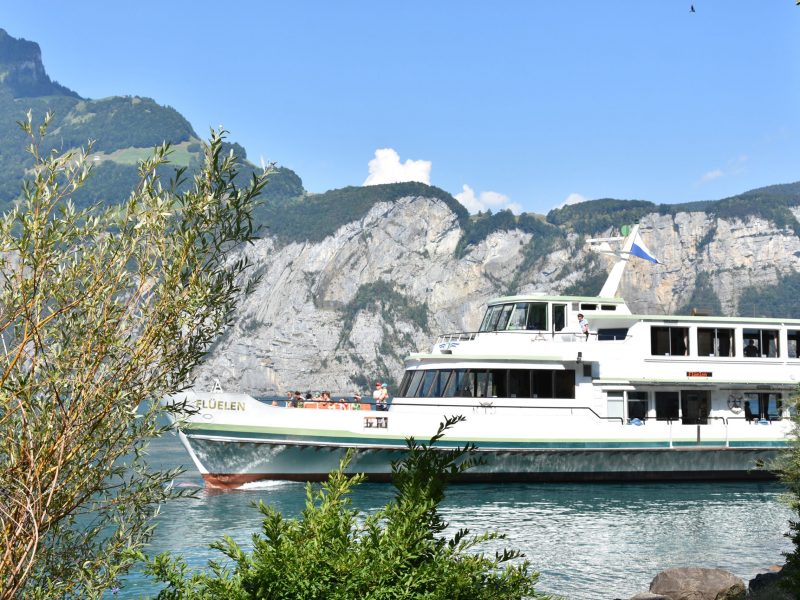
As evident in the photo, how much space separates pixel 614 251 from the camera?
35344 mm

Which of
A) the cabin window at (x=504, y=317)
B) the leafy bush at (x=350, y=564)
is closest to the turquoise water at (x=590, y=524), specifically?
the cabin window at (x=504, y=317)

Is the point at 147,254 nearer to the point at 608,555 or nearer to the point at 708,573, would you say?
the point at 708,573

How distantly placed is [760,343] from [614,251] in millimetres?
6721

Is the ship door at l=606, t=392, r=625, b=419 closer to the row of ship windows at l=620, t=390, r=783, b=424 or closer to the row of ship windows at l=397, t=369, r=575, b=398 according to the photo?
the row of ship windows at l=620, t=390, r=783, b=424

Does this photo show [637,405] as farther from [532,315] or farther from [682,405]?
[532,315]

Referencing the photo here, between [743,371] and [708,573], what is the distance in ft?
53.5

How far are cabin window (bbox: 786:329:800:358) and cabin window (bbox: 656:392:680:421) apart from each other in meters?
4.96

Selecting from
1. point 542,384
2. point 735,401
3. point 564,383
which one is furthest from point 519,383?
point 735,401

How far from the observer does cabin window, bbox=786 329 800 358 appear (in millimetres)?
32266

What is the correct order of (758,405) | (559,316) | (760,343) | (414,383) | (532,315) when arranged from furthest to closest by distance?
(758,405)
(760,343)
(559,316)
(532,315)
(414,383)

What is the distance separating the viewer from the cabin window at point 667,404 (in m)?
31.1

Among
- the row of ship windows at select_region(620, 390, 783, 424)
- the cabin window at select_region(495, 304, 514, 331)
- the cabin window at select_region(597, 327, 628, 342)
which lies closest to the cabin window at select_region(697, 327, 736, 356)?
the row of ship windows at select_region(620, 390, 783, 424)

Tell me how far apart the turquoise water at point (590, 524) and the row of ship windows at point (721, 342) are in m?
4.83

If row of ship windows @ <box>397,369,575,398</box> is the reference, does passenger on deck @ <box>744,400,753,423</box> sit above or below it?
below
